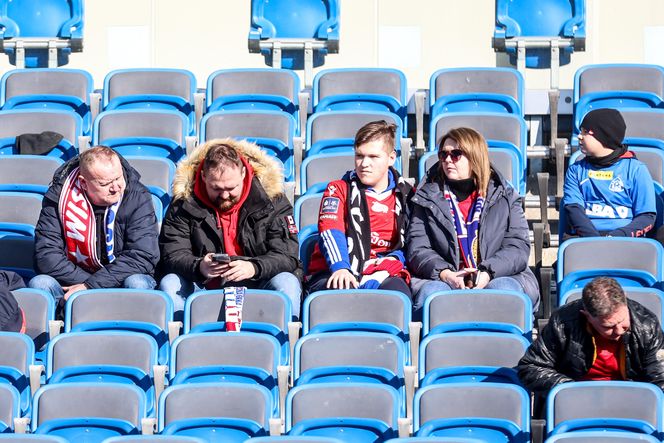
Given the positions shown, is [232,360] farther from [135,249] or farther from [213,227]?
[135,249]

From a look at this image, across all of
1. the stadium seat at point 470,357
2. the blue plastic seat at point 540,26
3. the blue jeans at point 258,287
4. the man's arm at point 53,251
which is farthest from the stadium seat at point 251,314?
the blue plastic seat at point 540,26

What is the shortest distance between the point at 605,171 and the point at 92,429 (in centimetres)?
269

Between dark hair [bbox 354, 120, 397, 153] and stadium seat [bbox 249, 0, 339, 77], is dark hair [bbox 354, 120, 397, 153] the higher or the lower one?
the lower one

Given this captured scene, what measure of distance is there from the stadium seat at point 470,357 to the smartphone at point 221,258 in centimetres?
100

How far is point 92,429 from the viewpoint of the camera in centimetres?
576

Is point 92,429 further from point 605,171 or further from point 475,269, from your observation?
point 605,171

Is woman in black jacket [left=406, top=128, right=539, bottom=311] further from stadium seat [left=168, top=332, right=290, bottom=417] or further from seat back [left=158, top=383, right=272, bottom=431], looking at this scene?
seat back [left=158, top=383, right=272, bottom=431]

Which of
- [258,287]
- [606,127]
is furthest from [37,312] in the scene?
[606,127]

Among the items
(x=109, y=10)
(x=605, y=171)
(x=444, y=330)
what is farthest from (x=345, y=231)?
(x=109, y=10)

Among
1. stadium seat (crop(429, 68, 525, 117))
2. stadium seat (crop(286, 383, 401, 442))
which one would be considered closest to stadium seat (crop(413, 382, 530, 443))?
stadium seat (crop(286, 383, 401, 442))

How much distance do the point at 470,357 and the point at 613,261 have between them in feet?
3.14

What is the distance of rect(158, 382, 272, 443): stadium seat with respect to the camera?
5645 millimetres

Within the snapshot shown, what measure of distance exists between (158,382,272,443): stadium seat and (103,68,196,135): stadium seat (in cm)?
284

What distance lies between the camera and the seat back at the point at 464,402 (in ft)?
18.5
